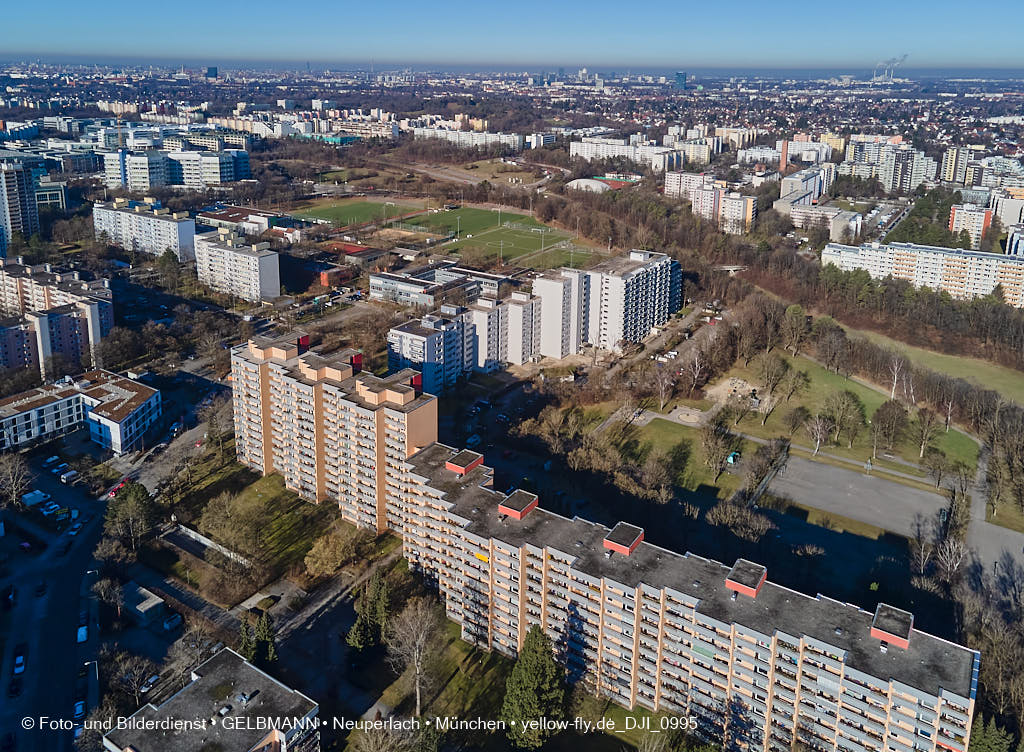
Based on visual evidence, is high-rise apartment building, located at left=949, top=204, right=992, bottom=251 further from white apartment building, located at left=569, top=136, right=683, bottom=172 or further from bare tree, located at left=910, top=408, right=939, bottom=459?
white apartment building, located at left=569, top=136, right=683, bottom=172

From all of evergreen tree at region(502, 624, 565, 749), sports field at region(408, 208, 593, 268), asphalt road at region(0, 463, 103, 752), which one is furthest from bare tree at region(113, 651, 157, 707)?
sports field at region(408, 208, 593, 268)

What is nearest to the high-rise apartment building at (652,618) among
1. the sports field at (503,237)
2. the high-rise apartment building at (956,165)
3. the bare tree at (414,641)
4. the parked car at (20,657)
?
the bare tree at (414,641)

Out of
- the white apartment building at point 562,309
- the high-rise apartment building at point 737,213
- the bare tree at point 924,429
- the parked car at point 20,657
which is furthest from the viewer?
the high-rise apartment building at point 737,213

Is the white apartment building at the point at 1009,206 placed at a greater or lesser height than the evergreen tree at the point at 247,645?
greater

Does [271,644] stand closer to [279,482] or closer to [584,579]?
[584,579]

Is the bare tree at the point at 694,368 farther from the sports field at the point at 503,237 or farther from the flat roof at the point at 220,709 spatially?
the flat roof at the point at 220,709
